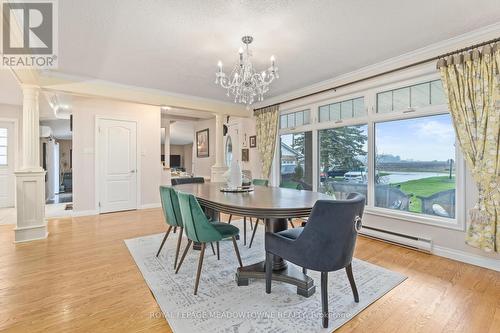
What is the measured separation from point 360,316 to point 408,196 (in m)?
2.18

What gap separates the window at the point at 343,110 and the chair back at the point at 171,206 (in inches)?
116

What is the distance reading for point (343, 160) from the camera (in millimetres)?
4070

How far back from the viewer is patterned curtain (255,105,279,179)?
512 centimetres

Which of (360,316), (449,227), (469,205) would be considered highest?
(469,205)

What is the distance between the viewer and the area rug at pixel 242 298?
5.42ft

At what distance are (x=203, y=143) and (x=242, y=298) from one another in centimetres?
630

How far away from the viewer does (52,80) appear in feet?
11.9

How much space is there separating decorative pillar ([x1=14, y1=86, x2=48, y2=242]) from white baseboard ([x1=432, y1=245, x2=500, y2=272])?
5272 mm

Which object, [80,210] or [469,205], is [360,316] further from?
[80,210]

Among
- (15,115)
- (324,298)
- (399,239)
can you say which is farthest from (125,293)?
(15,115)

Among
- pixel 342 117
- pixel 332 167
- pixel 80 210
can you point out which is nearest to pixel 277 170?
pixel 332 167

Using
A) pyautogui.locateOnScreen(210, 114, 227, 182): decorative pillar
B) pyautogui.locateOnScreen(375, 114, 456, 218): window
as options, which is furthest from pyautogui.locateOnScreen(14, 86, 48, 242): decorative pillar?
pyautogui.locateOnScreen(375, 114, 456, 218): window

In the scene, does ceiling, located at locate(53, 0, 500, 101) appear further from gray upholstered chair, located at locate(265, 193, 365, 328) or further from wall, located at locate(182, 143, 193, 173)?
wall, located at locate(182, 143, 193, 173)

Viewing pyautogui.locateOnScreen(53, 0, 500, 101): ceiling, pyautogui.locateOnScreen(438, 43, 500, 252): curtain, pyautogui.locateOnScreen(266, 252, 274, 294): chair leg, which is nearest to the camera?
pyautogui.locateOnScreen(266, 252, 274, 294): chair leg
